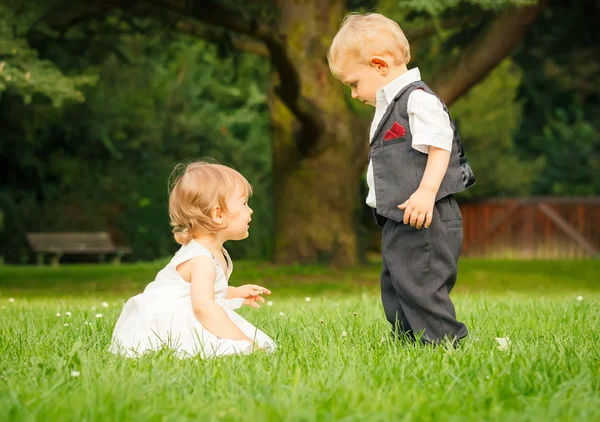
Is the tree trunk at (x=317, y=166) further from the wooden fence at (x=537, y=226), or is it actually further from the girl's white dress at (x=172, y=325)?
the wooden fence at (x=537, y=226)

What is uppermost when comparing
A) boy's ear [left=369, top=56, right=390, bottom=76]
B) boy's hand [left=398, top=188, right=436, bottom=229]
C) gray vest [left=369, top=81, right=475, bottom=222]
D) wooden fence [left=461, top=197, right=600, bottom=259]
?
boy's ear [left=369, top=56, right=390, bottom=76]

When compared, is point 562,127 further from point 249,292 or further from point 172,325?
point 172,325

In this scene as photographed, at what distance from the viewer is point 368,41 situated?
13.4 feet

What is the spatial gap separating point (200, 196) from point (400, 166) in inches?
37.9

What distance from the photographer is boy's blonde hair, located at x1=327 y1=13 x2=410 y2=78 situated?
4094 mm

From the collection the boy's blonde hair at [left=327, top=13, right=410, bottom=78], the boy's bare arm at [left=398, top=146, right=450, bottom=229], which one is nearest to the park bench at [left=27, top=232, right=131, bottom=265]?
the boy's blonde hair at [left=327, top=13, right=410, bottom=78]

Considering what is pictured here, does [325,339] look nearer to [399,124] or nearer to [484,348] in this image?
[484,348]

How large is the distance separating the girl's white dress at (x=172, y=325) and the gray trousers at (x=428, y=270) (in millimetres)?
683

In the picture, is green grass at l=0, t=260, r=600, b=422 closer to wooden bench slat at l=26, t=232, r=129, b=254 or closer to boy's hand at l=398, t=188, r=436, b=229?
boy's hand at l=398, t=188, r=436, b=229

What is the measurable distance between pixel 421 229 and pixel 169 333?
1.27 m

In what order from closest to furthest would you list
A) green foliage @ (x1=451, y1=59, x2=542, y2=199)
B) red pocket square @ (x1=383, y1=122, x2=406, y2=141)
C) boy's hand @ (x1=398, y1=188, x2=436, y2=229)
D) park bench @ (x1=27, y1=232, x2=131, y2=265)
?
1. boy's hand @ (x1=398, y1=188, x2=436, y2=229)
2. red pocket square @ (x1=383, y1=122, x2=406, y2=141)
3. park bench @ (x1=27, y1=232, x2=131, y2=265)
4. green foliage @ (x1=451, y1=59, x2=542, y2=199)

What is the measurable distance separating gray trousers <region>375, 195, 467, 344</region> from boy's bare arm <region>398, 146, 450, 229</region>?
0.13 metres

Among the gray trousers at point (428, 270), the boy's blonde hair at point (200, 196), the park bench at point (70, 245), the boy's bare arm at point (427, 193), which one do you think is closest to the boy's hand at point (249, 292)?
the boy's blonde hair at point (200, 196)

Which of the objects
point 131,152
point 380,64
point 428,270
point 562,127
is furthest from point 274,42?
point 562,127
